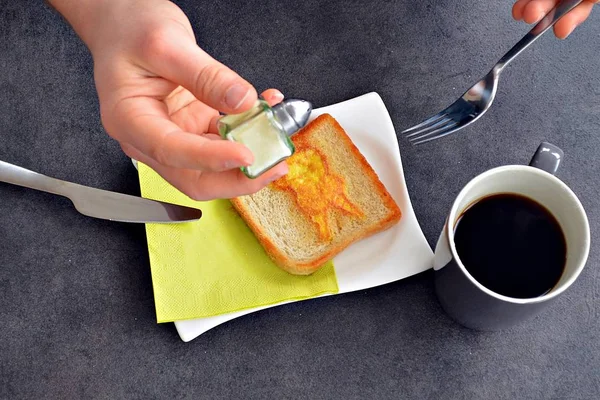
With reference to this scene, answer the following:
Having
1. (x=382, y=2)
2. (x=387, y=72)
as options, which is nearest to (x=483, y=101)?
(x=387, y=72)

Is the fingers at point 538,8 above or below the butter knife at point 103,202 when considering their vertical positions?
above

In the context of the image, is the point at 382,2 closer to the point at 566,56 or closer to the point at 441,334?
the point at 566,56

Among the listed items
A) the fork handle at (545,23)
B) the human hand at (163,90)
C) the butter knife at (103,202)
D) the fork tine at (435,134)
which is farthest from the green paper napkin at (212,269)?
the fork handle at (545,23)

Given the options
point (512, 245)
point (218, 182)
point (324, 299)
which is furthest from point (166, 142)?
point (512, 245)

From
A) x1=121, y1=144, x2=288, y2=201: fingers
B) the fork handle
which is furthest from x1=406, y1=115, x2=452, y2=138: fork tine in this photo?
x1=121, y1=144, x2=288, y2=201: fingers

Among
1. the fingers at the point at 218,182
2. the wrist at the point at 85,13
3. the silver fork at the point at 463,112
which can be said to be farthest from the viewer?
the silver fork at the point at 463,112

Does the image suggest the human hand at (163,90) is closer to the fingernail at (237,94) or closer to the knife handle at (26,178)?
the fingernail at (237,94)

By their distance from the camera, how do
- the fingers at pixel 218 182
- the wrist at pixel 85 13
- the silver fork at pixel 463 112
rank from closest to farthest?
the fingers at pixel 218 182 < the wrist at pixel 85 13 < the silver fork at pixel 463 112

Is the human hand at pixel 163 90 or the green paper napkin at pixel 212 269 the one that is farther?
the green paper napkin at pixel 212 269
